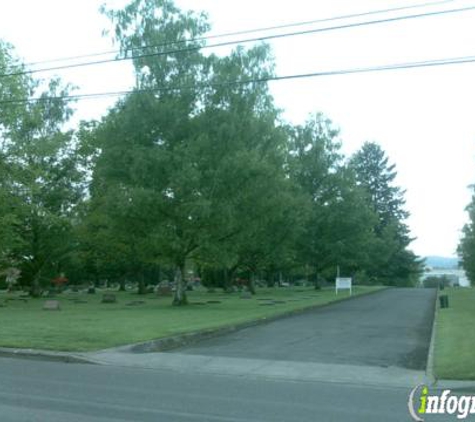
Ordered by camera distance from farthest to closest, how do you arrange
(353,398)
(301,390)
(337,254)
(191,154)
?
(337,254)
(191,154)
(301,390)
(353,398)

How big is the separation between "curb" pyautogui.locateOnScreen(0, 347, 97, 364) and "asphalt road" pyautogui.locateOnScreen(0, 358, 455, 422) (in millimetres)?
1211

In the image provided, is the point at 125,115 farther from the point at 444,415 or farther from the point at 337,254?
the point at 337,254

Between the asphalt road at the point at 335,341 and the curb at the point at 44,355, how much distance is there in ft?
9.20

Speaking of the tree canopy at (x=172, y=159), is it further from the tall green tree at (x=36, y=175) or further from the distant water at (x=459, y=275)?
the distant water at (x=459, y=275)

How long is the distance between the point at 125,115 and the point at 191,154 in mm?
3913

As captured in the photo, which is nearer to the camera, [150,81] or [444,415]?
[444,415]

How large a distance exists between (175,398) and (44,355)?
5.93m

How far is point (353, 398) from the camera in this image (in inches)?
396

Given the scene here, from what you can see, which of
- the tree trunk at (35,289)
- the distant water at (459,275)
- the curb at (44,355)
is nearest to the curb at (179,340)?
the curb at (44,355)

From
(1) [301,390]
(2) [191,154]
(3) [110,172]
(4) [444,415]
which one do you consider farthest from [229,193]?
(4) [444,415]

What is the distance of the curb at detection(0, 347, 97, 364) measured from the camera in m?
14.1

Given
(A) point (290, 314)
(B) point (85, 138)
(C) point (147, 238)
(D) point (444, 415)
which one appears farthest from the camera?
(B) point (85, 138)

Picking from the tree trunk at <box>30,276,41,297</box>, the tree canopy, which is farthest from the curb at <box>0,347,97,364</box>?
the tree trunk at <box>30,276,41,297</box>

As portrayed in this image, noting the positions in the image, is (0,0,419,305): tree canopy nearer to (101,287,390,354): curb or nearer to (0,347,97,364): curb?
(101,287,390,354): curb
